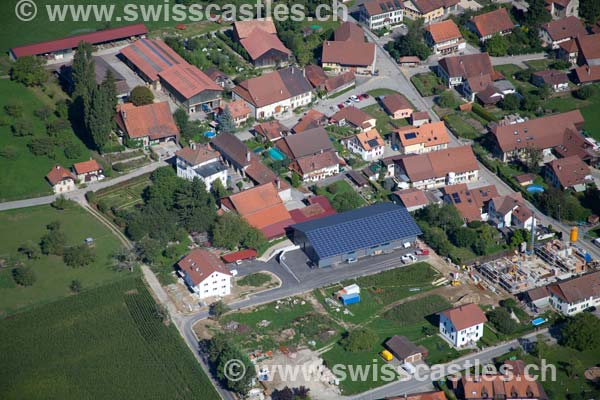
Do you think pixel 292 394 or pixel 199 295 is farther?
pixel 199 295

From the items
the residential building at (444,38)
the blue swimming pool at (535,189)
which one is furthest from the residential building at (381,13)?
the blue swimming pool at (535,189)

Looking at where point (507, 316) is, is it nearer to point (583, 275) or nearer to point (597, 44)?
point (583, 275)

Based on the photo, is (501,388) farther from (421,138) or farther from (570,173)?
(421,138)

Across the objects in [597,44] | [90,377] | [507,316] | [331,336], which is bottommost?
[507,316]

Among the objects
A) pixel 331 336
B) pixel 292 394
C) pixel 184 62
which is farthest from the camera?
pixel 184 62

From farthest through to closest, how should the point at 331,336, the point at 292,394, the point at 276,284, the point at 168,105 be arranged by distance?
the point at 168,105 → the point at 276,284 → the point at 331,336 → the point at 292,394

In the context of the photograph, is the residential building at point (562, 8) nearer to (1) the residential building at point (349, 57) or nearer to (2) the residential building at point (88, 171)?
(1) the residential building at point (349, 57)

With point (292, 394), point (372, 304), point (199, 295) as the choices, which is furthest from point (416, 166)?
point (292, 394)

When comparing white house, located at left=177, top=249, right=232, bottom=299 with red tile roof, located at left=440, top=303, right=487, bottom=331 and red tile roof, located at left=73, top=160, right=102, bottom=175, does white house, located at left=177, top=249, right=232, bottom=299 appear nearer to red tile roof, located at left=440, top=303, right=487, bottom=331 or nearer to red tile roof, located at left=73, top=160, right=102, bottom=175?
red tile roof, located at left=440, top=303, right=487, bottom=331
